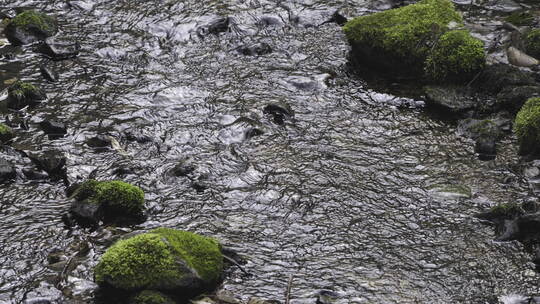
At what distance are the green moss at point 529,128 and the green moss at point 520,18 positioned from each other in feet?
11.0

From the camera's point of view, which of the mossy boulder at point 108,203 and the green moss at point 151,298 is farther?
the mossy boulder at point 108,203

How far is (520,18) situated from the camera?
10742mm

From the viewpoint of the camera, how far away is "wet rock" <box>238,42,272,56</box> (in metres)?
10.3

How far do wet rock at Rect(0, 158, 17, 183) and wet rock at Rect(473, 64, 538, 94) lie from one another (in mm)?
6043

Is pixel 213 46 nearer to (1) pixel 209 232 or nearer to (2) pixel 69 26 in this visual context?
(2) pixel 69 26

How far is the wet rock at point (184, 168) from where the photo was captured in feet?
24.1

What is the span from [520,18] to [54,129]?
762 centimetres

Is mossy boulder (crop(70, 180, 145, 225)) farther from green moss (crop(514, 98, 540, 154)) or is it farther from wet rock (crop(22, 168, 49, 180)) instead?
green moss (crop(514, 98, 540, 154))

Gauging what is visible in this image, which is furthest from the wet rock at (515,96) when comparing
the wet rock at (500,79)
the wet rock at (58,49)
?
the wet rock at (58,49)

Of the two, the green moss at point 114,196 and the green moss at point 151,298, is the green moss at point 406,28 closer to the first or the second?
the green moss at point 114,196

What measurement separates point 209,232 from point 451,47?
184 inches

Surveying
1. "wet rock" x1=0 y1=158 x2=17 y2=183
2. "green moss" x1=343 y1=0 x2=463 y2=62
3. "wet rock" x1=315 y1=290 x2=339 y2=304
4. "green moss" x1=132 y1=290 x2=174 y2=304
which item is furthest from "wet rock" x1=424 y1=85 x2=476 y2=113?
"wet rock" x1=0 y1=158 x2=17 y2=183

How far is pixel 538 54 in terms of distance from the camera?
942 cm

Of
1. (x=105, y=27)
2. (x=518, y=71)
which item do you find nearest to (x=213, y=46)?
(x=105, y=27)
